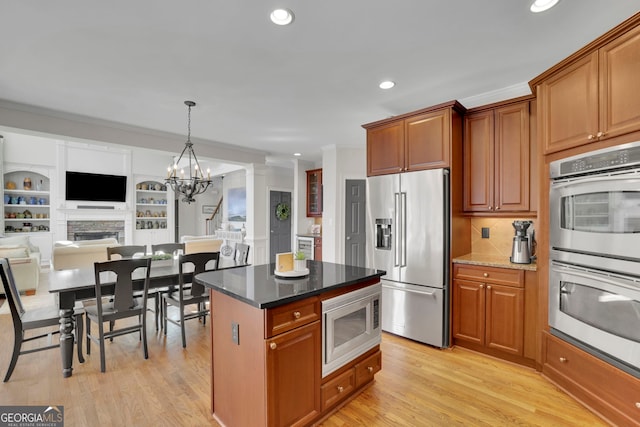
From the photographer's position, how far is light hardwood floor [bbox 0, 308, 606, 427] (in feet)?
6.69

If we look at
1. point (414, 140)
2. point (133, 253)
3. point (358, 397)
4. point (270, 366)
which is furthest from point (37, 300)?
point (414, 140)

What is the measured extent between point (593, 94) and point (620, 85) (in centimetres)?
17

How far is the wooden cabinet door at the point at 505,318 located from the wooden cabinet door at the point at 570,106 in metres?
1.29

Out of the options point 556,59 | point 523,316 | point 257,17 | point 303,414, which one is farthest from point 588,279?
point 257,17

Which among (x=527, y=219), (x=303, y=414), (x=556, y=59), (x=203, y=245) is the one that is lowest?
(x=303, y=414)

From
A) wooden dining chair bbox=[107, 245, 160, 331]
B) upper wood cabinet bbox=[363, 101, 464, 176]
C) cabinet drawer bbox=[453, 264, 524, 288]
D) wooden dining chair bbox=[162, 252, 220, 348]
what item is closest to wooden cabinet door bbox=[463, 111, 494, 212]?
upper wood cabinet bbox=[363, 101, 464, 176]

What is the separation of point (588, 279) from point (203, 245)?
5.28m

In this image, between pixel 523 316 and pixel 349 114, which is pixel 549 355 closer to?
pixel 523 316

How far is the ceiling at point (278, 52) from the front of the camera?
199 cm

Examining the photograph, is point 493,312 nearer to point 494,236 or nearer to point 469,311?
point 469,311

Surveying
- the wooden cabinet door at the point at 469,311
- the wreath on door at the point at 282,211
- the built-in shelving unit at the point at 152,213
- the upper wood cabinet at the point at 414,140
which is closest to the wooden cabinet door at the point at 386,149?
the upper wood cabinet at the point at 414,140

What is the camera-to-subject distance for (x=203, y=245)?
5.55 meters

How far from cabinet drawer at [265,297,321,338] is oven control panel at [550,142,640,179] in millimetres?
2066

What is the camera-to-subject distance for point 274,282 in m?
2.02
